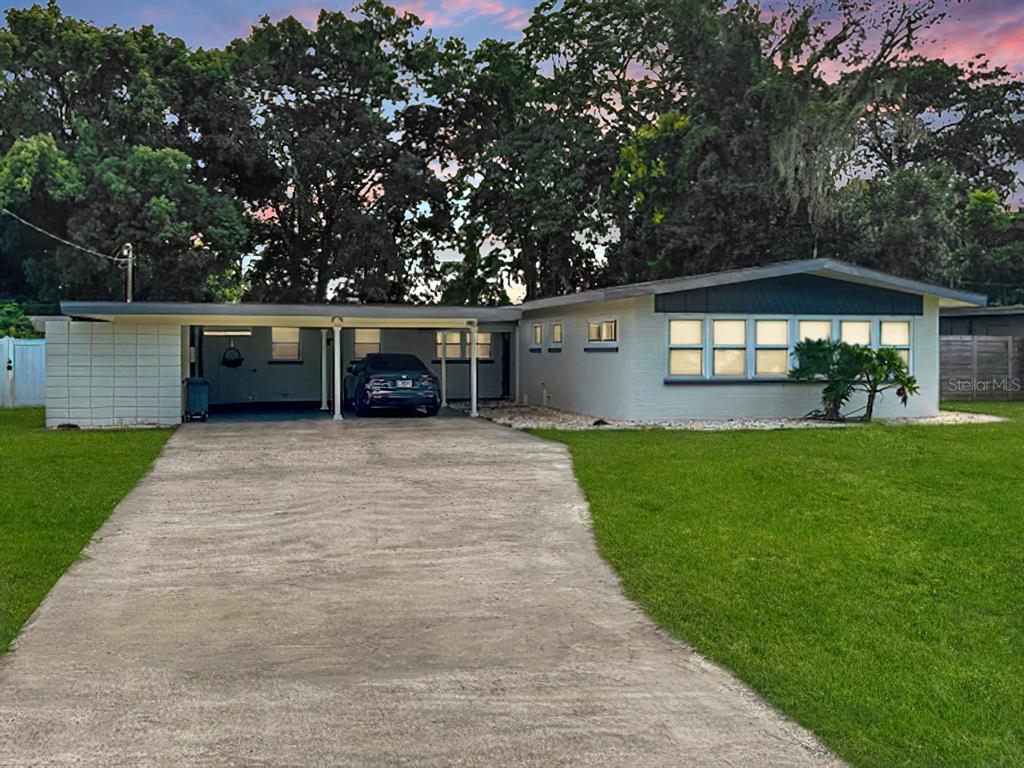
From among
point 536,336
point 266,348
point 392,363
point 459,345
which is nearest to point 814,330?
point 536,336

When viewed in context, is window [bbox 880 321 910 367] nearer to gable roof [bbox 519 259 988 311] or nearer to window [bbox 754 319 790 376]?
gable roof [bbox 519 259 988 311]

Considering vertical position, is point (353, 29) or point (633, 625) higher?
point (353, 29)

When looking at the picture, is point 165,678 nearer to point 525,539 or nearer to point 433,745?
point 433,745

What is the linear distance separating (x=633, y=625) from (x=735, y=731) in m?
1.78

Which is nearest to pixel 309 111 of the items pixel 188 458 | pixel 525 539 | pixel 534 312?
pixel 534 312

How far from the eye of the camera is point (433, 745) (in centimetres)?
436

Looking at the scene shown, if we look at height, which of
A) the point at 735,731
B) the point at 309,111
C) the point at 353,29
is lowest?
the point at 735,731

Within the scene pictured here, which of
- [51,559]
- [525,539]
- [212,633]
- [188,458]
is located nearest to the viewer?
[212,633]

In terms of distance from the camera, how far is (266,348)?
24359mm

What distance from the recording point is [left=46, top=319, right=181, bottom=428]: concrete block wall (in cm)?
1836

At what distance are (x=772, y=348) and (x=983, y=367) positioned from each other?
30.9 ft

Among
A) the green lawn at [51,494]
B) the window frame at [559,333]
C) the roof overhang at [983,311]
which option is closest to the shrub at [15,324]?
the green lawn at [51,494]

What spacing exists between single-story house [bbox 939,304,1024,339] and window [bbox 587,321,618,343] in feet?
41.8

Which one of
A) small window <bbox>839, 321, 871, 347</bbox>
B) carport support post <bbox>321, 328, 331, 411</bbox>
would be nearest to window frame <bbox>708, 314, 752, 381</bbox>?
small window <bbox>839, 321, 871, 347</bbox>
